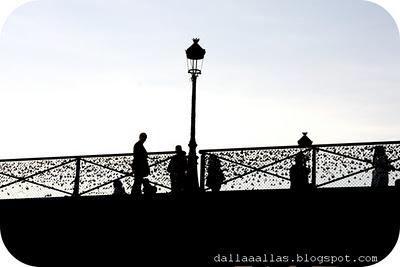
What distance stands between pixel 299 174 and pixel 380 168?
1725mm

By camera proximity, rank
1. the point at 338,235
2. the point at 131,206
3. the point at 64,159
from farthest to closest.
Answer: the point at 64,159
the point at 131,206
the point at 338,235

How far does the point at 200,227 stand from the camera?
17.2 m

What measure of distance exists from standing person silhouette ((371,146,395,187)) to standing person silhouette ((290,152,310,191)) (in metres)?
1.43

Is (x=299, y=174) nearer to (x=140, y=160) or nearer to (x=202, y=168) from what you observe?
(x=202, y=168)

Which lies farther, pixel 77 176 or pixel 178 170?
pixel 77 176

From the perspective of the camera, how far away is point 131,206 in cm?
1755

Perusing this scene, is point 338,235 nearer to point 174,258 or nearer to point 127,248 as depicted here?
point 174,258

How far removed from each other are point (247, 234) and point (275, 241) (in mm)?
710

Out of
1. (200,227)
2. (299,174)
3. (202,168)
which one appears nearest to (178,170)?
(202,168)

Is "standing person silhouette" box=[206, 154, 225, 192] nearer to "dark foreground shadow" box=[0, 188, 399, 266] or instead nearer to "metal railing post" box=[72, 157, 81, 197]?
"dark foreground shadow" box=[0, 188, 399, 266]

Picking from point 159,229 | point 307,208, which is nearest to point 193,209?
point 159,229

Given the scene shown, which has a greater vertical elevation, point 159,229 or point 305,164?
point 305,164

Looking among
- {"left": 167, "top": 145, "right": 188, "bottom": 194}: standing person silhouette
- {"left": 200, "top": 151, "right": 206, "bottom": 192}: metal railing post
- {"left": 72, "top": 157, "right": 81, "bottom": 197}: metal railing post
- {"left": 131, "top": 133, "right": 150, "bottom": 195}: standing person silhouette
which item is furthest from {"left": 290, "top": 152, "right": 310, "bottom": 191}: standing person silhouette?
{"left": 72, "top": 157, "right": 81, "bottom": 197}: metal railing post

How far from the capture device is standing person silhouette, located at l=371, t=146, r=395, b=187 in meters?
16.3
